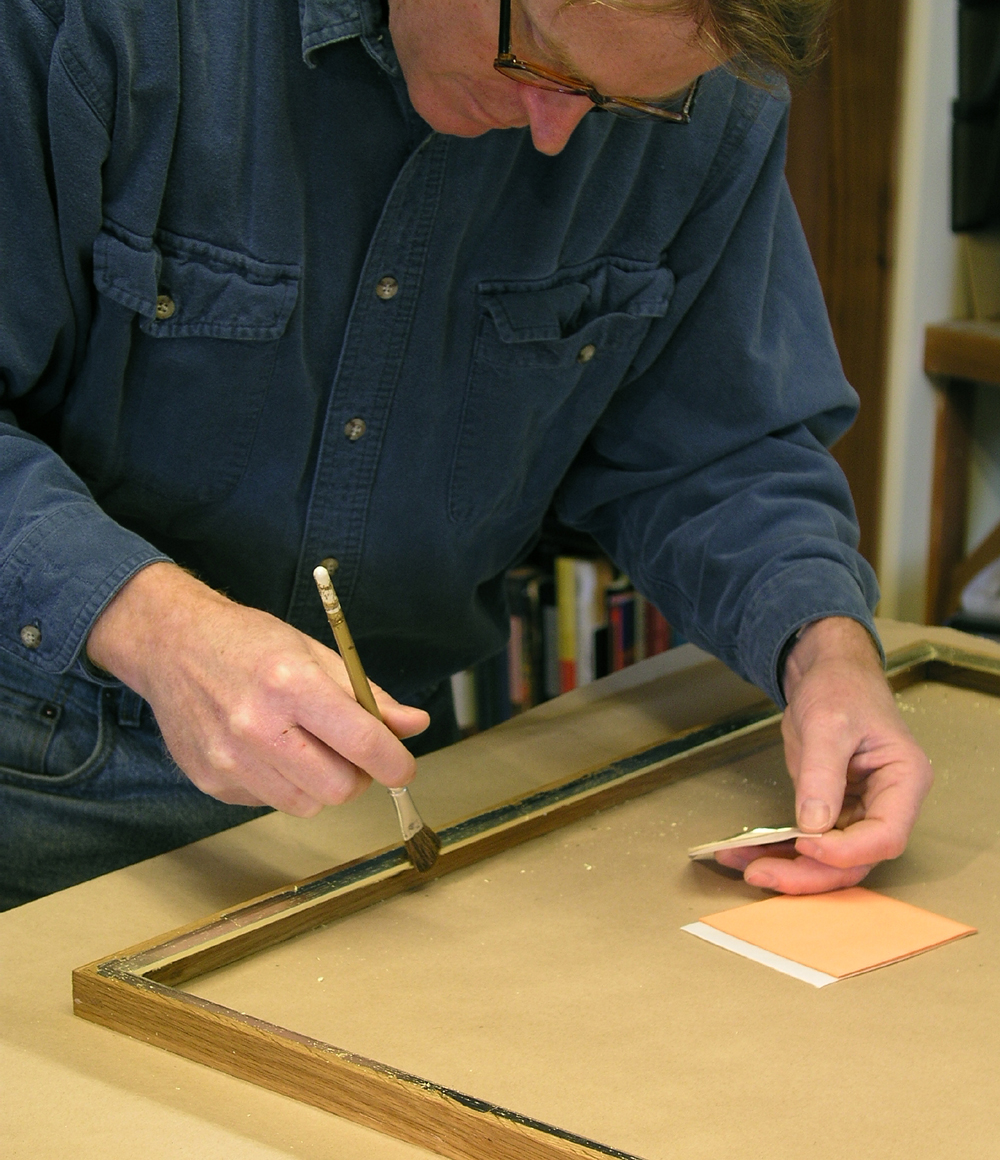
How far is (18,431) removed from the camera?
38.7 inches

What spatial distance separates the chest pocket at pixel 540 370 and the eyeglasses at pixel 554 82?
0.25 metres

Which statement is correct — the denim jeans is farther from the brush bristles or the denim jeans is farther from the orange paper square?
→ the orange paper square

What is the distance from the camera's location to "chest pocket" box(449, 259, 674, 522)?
118 cm

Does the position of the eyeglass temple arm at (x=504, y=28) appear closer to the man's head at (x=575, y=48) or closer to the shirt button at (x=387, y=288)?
the man's head at (x=575, y=48)

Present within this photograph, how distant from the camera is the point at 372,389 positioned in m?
1.13

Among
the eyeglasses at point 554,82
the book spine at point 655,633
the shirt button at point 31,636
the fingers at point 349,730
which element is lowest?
the book spine at point 655,633

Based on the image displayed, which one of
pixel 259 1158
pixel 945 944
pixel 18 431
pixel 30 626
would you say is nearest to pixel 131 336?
pixel 18 431

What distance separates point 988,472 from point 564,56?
2.03m

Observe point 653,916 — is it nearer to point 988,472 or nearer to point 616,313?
point 616,313

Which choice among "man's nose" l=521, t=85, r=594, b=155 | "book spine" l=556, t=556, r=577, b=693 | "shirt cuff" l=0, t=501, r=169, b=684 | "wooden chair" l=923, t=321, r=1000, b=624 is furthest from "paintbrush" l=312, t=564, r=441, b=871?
"wooden chair" l=923, t=321, r=1000, b=624

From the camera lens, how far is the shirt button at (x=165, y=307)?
104 cm

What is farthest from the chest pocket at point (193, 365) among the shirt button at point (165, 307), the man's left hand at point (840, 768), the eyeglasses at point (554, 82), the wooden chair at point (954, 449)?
the wooden chair at point (954, 449)

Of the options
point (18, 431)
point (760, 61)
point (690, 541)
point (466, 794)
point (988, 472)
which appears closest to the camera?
point (760, 61)

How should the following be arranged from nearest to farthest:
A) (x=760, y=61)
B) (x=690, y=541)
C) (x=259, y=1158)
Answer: (x=259, y=1158) < (x=760, y=61) < (x=690, y=541)
